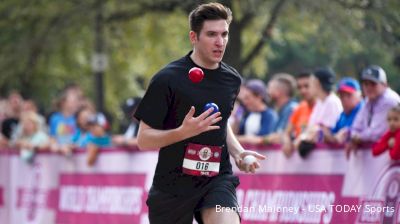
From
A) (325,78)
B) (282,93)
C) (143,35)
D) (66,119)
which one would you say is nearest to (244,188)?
(282,93)

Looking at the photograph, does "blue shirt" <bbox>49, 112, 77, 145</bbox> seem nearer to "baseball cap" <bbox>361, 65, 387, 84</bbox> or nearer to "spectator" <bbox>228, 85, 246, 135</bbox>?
"spectator" <bbox>228, 85, 246, 135</bbox>

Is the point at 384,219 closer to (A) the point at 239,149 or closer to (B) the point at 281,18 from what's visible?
(A) the point at 239,149

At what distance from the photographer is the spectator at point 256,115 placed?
1217 centimetres

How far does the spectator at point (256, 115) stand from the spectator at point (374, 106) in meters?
2.25

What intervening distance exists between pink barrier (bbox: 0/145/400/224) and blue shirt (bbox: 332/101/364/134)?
0.38 meters

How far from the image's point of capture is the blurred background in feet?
44.9

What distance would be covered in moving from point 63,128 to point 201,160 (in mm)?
8949

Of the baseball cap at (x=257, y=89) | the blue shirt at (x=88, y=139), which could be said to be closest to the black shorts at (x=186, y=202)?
the baseball cap at (x=257, y=89)

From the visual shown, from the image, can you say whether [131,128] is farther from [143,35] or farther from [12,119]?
[143,35]

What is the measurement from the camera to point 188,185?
26.0ft

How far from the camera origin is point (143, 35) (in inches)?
837

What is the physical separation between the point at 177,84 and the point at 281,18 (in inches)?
374

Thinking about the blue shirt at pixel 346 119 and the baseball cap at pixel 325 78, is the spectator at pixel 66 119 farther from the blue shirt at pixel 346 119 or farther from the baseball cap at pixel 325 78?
the blue shirt at pixel 346 119

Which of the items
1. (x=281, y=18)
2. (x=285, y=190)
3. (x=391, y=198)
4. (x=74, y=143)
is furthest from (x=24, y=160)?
(x=391, y=198)
